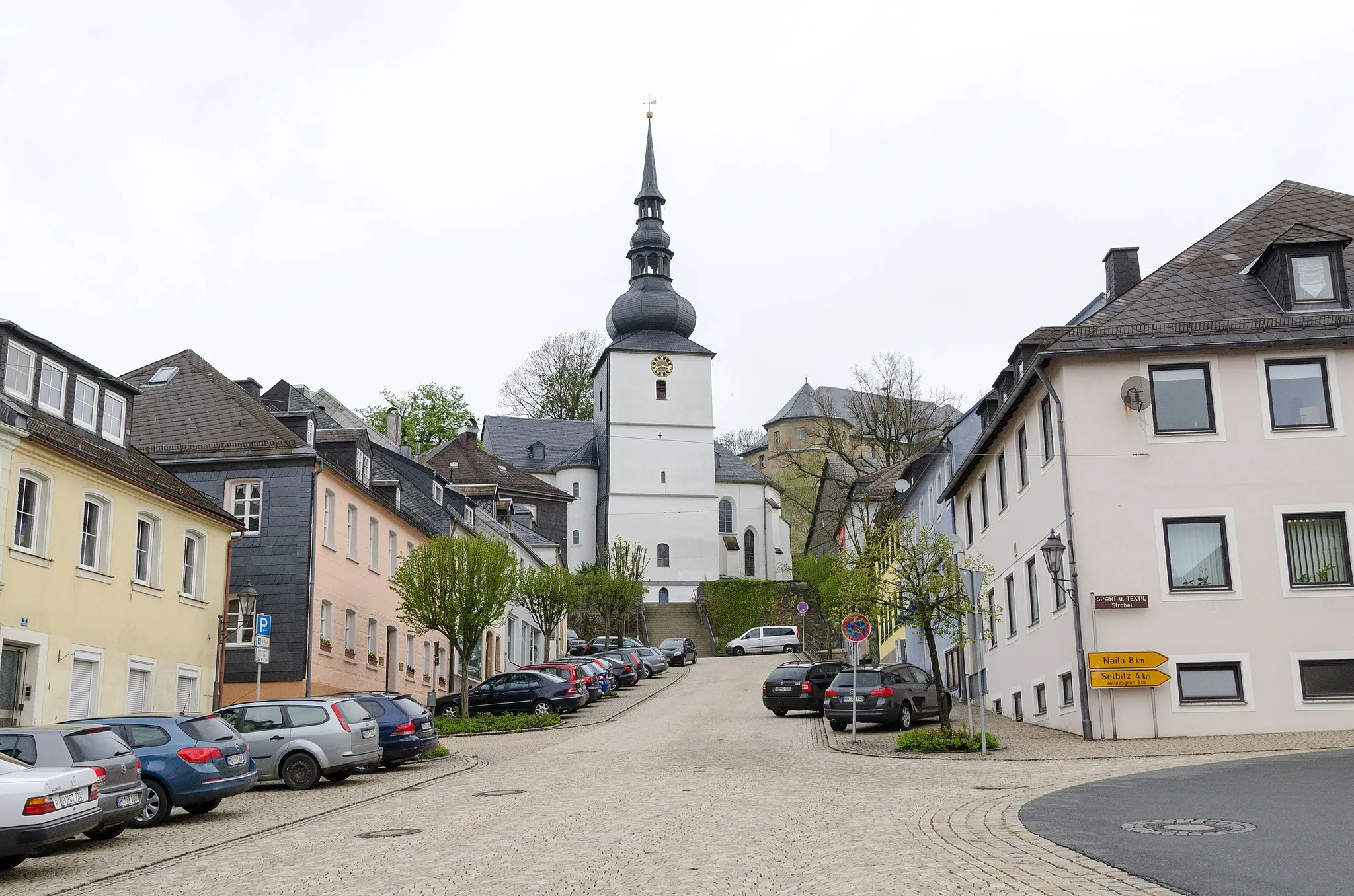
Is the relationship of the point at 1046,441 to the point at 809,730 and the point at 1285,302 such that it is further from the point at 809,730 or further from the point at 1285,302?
the point at 809,730

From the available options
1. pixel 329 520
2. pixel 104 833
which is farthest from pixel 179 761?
pixel 329 520

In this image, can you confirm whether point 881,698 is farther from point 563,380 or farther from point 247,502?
point 563,380

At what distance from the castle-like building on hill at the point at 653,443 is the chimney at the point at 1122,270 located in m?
55.6

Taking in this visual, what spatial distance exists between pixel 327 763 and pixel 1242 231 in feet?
65.5

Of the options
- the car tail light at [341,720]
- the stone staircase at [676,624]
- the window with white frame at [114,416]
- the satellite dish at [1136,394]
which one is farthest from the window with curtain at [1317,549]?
the stone staircase at [676,624]

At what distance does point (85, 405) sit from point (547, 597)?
87.8 ft

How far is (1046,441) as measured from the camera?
2598cm

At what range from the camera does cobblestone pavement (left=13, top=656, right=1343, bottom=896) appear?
10.2m

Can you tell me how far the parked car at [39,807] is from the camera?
11844 mm

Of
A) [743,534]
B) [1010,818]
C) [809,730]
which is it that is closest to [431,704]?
[809,730]

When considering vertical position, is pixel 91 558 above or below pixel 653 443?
below

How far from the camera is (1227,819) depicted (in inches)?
461

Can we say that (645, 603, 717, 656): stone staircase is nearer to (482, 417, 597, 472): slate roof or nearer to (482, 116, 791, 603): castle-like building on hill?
(482, 116, 791, 603): castle-like building on hill

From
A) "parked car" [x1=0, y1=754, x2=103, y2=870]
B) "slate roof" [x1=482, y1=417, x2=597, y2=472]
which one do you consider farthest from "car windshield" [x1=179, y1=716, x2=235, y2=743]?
"slate roof" [x1=482, y1=417, x2=597, y2=472]
